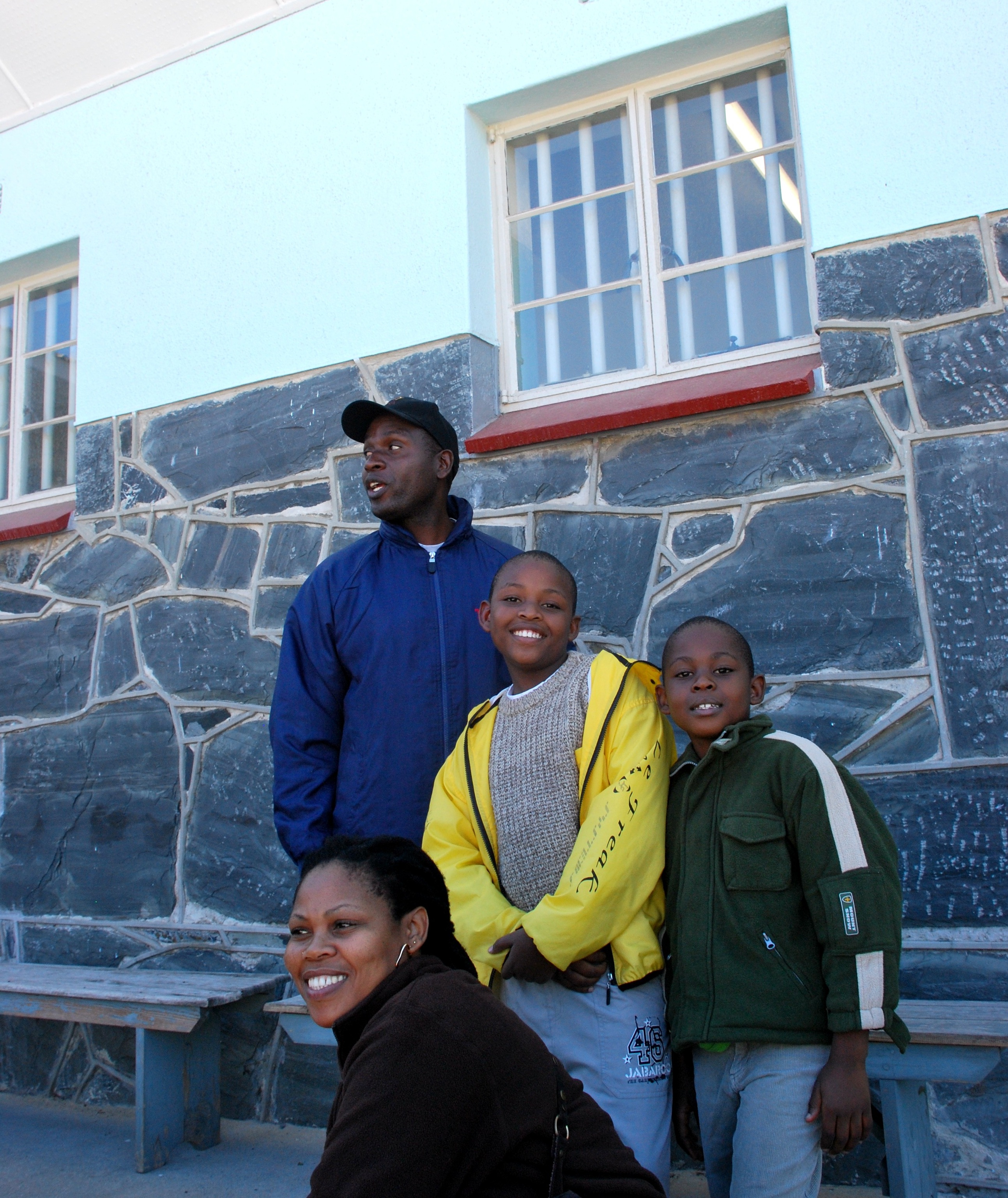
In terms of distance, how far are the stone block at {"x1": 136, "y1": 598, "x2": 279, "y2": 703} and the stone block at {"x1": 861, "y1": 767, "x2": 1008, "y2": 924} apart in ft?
7.09

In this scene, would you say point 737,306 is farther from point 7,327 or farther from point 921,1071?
point 7,327

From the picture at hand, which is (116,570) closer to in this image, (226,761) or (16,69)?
(226,761)

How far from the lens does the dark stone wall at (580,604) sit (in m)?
2.75

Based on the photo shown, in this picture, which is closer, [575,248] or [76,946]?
[575,248]

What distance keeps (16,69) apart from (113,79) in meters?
0.53

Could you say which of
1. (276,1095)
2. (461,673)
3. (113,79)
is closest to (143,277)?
(113,79)

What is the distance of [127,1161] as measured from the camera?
3205 mm

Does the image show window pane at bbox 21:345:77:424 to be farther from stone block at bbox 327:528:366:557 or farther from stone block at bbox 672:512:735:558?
stone block at bbox 672:512:735:558

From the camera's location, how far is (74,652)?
13.7 ft

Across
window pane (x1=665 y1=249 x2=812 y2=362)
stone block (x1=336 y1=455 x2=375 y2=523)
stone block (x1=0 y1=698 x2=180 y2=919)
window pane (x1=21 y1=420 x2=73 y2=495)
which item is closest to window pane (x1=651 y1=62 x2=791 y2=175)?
window pane (x1=665 y1=249 x2=812 y2=362)

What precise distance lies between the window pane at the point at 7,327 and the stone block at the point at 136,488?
1.30 metres

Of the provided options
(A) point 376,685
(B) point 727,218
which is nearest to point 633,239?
(B) point 727,218

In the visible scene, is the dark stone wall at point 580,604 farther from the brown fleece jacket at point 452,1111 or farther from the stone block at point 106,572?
the brown fleece jacket at point 452,1111

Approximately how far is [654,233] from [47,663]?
2921 mm
